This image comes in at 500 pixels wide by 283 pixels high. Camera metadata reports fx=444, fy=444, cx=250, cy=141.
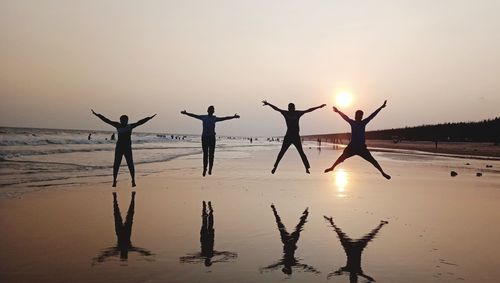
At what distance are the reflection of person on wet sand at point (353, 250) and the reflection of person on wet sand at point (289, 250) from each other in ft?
1.52

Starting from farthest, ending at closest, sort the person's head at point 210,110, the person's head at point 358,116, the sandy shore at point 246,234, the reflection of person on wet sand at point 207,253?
the person's head at point 210,110 < the person's head at point 358,116 < the reflection of person on wet sand at point 207,253 < the sandy shore at point 246,234

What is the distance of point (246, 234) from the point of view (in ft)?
26.1

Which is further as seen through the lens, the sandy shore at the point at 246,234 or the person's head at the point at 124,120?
the person's head at the point at 124,120

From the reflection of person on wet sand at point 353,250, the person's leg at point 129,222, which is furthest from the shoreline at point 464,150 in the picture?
the person's leg at point 129,222

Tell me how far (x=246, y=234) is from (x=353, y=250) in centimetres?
195

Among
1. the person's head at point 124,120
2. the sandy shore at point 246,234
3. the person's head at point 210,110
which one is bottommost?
the sandy shore at point 246,234

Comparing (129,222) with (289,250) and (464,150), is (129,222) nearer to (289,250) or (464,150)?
(289,250)

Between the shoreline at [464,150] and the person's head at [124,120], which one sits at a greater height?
the person's head at [124,120]

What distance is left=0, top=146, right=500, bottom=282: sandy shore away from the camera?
5695mm

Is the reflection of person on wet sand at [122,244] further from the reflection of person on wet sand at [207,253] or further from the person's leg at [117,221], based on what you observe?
the reflection of person on wet sand at [207,253]

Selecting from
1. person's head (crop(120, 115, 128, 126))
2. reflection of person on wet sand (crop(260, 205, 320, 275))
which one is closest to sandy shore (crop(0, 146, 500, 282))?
reflection of person on wet sand (crop(260, 205, 320, 275))

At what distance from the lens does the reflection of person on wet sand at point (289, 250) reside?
19.5 ft

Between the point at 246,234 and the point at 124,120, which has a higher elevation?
the point at 124,120

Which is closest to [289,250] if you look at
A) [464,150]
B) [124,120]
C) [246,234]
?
[246,234]
